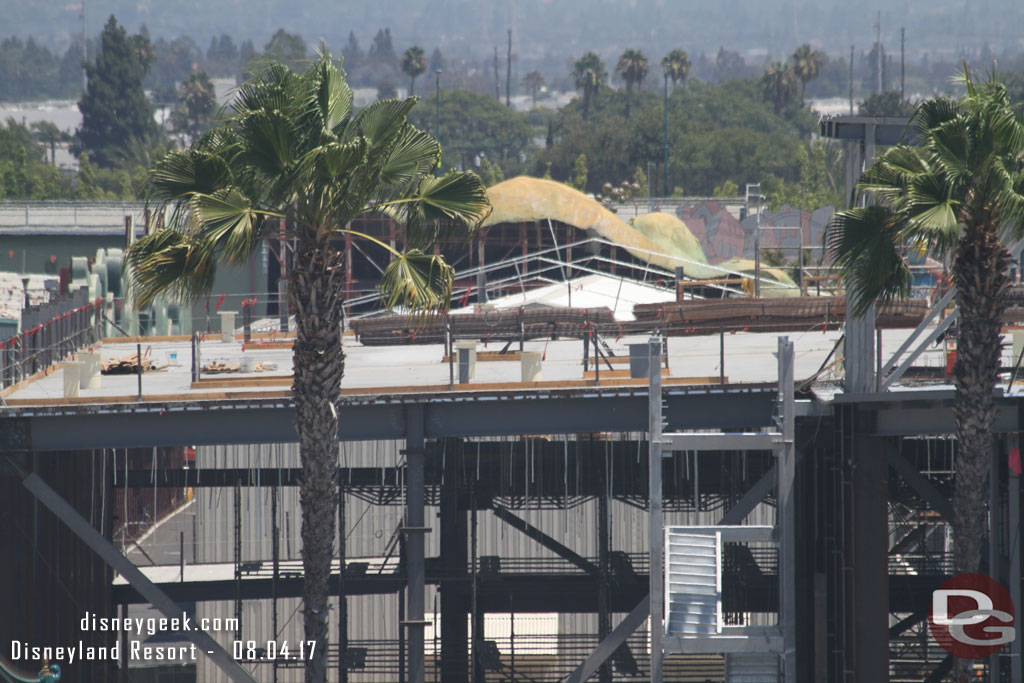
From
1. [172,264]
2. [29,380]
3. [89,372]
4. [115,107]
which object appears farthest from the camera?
[115,107]

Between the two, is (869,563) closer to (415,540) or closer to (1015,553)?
(1015,553)

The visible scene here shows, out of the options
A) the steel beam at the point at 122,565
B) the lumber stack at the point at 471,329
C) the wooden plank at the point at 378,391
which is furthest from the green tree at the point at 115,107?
the wooden plank at the point at 378,391

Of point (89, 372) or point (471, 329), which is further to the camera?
point (471, 329)

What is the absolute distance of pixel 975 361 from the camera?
2128 cm

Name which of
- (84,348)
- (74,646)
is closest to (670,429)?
(74,646)

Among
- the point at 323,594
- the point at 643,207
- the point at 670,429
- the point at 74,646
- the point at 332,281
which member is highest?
the point at 643,207

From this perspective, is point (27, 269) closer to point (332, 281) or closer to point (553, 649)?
→ point (553, 649)

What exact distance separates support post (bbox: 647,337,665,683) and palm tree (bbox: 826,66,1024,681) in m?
4.24

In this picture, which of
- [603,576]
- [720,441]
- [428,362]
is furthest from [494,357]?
[720,441]

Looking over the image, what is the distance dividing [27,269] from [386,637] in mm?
42816

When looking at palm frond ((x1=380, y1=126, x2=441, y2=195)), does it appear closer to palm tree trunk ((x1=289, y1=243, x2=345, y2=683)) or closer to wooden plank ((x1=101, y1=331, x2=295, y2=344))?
palm tree trunk ((x1=289, y1=243, x2=345, y2=683))

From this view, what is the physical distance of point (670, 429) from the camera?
89.6 feet

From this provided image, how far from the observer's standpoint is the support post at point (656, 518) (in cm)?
2430

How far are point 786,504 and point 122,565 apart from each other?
42.0 ft
